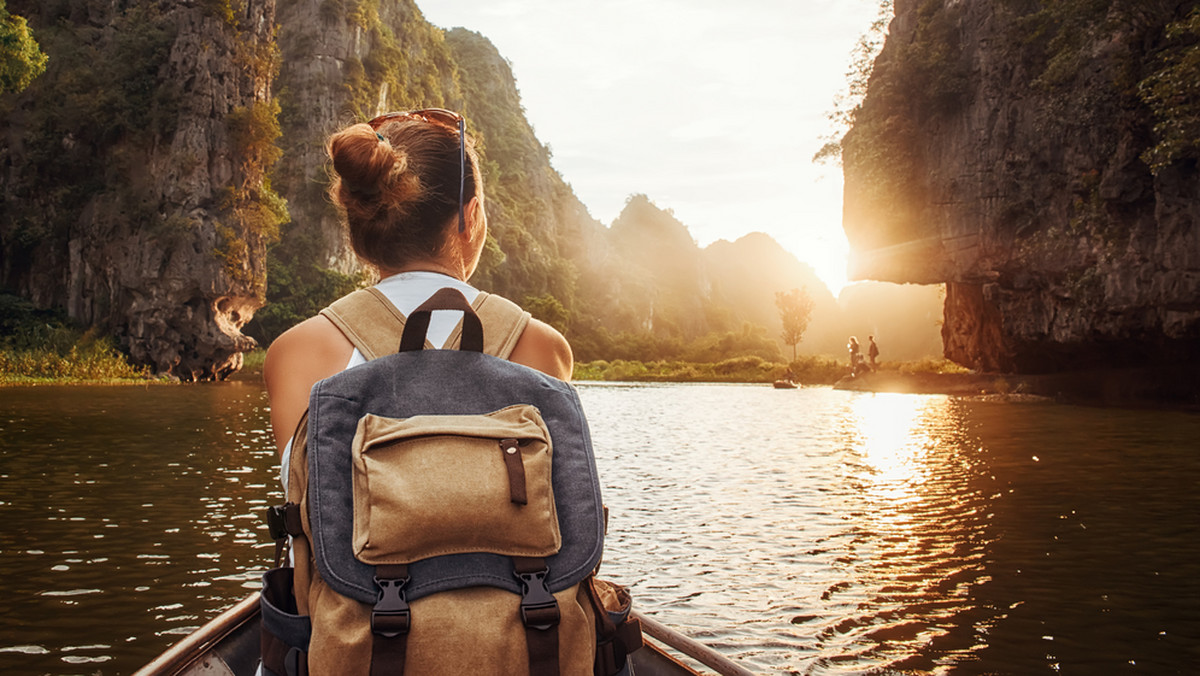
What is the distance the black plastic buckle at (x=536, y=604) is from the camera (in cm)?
150

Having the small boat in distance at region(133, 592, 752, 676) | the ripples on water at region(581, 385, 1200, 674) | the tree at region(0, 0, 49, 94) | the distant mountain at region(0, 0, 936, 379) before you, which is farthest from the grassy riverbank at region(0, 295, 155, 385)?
the small boat in distance at region(133, 592, 752, 676)

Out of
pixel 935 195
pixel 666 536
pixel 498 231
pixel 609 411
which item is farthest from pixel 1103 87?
pixel 498 231

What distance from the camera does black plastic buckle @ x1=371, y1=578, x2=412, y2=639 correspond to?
1438mm

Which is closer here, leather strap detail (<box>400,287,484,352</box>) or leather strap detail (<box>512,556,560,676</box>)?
leather strap detail (<box>512,556,560,676</box>)

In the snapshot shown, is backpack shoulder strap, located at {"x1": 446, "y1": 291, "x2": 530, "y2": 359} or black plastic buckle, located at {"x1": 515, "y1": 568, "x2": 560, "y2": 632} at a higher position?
backpack shoulder strap, located at {"x1": 446, "y1": 291, "x2": 530, "y2": 359}

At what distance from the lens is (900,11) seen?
29828mm

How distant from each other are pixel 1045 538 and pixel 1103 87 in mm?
17326

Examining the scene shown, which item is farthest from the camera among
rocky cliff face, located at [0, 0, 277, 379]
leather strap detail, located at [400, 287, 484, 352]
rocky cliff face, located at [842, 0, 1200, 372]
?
rocky cliff face, located at [0, 0, 277, 379]

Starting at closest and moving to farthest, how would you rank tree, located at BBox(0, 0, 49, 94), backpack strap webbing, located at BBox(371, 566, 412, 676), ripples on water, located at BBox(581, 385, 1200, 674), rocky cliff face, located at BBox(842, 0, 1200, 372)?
1. backpack strap webbing, located at BBox(371, 566, 412, 676)
2. ripples on water, located at BBox(581, 385, 1200, 674)
3. rocky cliff face, located at BBox(842, 0, 1200, 372)
4. tree, located at BBox(0, 0, 49, 94)

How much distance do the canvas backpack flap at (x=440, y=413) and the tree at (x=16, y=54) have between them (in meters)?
28.0

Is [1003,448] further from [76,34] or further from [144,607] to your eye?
[76,34]

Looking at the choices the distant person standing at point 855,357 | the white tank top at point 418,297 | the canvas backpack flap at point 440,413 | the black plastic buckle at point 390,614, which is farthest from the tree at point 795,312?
the black plastic buckle at point 390,614

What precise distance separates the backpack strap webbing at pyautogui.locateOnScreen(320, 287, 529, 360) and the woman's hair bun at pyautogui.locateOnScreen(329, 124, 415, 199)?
268 mm

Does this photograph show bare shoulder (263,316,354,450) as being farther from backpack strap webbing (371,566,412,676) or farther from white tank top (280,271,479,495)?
backpack strap webbing (371,566,412,676)
